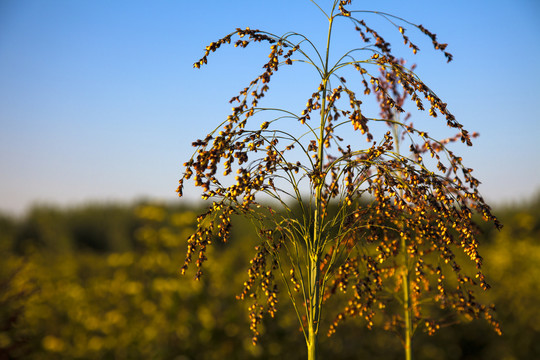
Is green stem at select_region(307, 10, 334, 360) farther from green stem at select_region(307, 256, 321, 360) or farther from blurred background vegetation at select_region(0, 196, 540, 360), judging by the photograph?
blurred background vegetation at select_region(0, 196, 540, 360)

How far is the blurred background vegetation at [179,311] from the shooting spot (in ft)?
20.4

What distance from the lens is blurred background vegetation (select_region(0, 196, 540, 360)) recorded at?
6.21 meters

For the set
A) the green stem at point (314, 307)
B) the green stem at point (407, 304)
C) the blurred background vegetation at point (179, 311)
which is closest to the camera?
the green stem at point (314, 307)

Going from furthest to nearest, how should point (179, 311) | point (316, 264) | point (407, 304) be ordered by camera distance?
1. point (179, 311)
2. point (407, 304)
3. point (316, 264)

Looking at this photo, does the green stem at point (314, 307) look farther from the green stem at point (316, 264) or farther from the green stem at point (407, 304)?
the green stem at point (407, 304)

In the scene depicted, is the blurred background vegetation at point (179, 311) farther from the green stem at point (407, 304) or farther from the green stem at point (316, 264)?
the green stem at point (316, 264)

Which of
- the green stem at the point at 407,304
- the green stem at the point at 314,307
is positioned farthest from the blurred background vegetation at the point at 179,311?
the green stem at the point at 314,307

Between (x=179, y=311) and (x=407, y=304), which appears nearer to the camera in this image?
(x=407, y=304)

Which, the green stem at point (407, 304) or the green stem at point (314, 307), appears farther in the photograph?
the green stem at point (407, 304)

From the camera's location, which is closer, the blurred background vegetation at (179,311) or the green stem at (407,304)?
the green stem at (407,304)

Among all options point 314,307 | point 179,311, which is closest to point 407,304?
point 314,307

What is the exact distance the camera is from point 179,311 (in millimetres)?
6336

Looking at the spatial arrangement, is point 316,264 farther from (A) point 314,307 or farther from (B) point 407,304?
(B) point 407,304

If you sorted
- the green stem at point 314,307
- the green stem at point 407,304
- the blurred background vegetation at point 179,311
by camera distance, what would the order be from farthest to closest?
the blurred background vegetation at point 179,311
the green stem at point 407,304
the green stem at point 314,307
